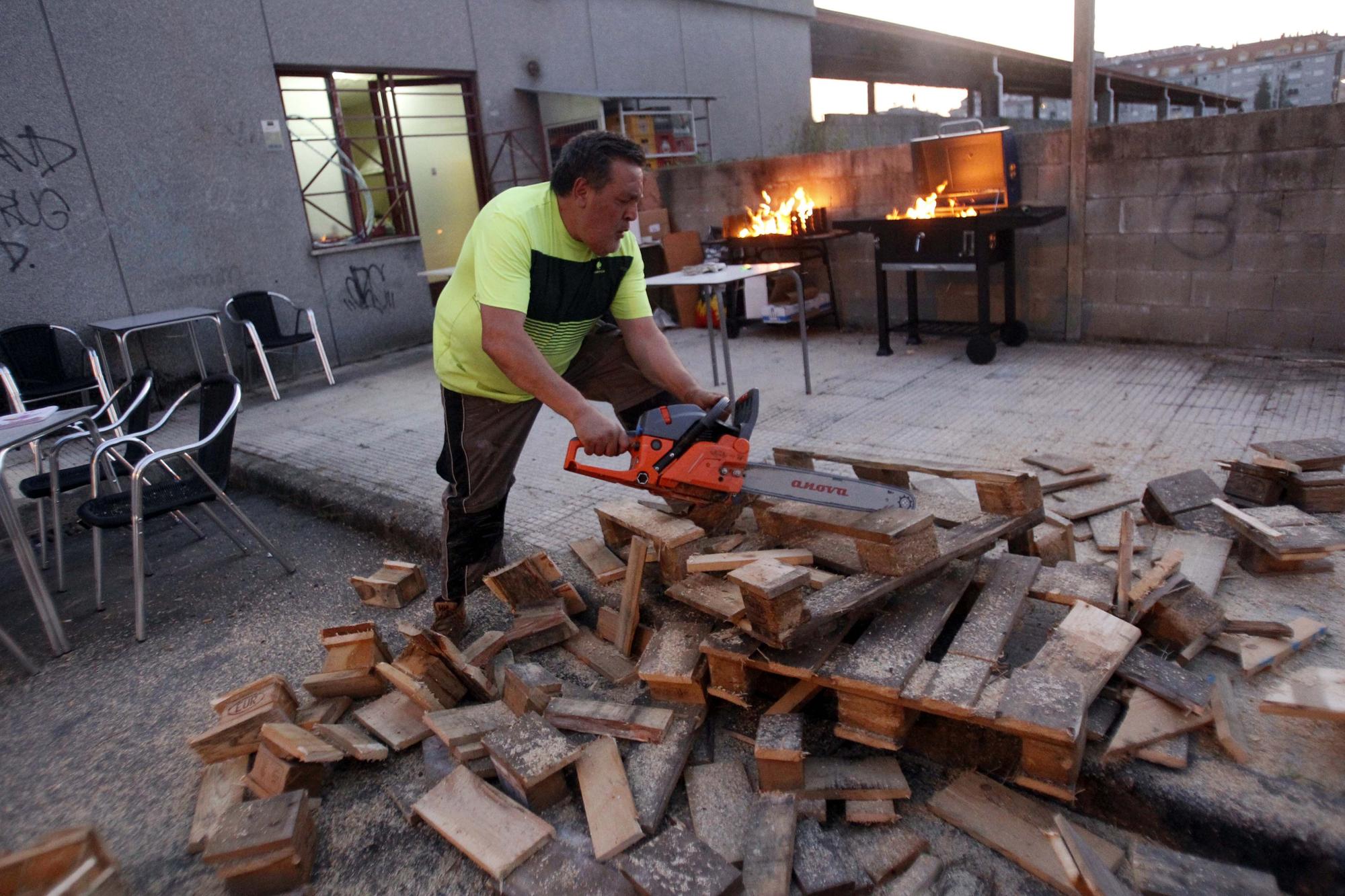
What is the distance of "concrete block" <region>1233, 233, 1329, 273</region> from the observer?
18.5 ft

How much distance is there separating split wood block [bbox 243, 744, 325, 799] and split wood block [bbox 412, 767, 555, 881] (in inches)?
15.1

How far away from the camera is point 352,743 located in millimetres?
2607

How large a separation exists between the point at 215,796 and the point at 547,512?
219cm

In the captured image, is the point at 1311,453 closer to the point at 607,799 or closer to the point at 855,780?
the point at 855,780

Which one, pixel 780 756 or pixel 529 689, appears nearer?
pixel 780 756

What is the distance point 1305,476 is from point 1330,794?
1802 millimetres

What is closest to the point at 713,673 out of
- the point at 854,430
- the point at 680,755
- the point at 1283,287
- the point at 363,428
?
the point at 680,755

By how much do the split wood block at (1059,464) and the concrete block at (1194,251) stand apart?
116 inches

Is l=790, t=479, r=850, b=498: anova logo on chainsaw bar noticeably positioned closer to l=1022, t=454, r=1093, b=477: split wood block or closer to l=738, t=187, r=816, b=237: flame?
l=1022, t=454, r=1093, b=477: split wood block

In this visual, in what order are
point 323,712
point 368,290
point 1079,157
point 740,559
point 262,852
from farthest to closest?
point 368,290
point 1079,157
point 323,712
point 740,559
point 262,852

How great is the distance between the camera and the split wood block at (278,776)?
245cm

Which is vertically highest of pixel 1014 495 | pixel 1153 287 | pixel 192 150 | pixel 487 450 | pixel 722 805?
pixel 192 150

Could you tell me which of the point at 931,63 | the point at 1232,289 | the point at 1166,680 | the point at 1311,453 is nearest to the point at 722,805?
the point at 1166,680

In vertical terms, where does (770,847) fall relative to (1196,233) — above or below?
below
